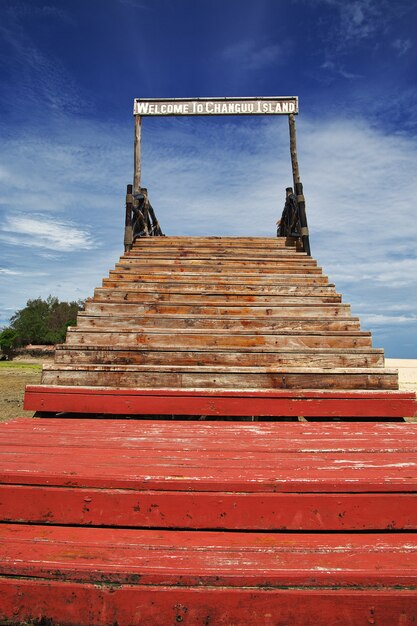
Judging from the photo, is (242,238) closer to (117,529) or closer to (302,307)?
(302,307)

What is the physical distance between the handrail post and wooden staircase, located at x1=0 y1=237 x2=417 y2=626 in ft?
11.7

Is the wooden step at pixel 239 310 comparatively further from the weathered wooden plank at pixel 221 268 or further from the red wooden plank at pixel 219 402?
the red wooden plank at pixel 219 402

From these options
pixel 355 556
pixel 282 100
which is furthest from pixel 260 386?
pixel 282 100

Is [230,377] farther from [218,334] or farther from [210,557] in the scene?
[210,557]

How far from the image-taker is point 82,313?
15.3 feet

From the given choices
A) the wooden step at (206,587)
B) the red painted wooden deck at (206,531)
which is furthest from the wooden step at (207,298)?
the wooden step at (206,587)

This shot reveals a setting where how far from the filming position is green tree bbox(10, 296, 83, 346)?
51.1m

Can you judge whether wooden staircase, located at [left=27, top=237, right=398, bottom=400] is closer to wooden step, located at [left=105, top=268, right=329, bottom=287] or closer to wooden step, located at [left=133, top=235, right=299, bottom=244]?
wooden step, located at [left=105, top=268, right=329, bottom=287]

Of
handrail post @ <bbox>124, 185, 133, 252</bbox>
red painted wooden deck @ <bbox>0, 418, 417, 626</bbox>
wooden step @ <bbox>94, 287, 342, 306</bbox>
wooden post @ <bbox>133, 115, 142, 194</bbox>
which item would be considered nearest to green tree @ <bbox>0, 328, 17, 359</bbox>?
wooden post @ <bbox>133, 115, 142, 194</bbox>

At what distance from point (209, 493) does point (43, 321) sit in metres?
59.0

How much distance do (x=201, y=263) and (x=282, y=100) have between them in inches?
196

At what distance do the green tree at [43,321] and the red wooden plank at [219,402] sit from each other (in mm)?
47408

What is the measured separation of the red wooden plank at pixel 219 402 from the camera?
11.7 ft

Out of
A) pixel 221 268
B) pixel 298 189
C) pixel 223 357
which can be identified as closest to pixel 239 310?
pixel 223 357
